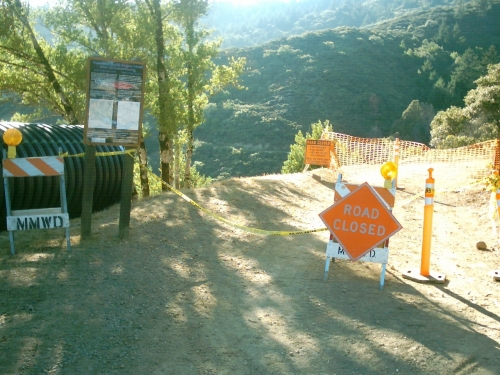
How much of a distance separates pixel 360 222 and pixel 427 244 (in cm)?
95

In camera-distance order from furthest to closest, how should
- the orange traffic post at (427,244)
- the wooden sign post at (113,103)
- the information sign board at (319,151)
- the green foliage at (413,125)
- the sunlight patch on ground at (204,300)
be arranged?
the green foliage at (413,125)
the information sign board at (319,151)
the wooden sign post at (113,103)
the orange traffic post at (427,244)
the sunlight patch on ground at (204,300)

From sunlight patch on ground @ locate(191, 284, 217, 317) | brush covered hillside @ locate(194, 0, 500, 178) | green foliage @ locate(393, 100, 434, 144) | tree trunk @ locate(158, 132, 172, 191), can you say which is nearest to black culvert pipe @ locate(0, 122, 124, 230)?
tree trunk @ locate(158, 132, 172, 191)

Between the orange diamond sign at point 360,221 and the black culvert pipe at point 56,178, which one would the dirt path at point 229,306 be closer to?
the orange diamond sign at point 360,221

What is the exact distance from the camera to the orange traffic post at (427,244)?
639 centimetres

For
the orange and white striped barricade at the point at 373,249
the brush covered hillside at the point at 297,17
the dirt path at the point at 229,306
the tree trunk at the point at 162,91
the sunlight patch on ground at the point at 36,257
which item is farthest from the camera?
the brush covered hillside at the point at 297,17

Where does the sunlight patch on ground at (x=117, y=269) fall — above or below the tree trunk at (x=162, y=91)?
below

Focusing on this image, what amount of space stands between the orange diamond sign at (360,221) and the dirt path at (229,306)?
0.47m

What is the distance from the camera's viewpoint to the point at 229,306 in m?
5.40

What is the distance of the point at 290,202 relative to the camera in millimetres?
11180

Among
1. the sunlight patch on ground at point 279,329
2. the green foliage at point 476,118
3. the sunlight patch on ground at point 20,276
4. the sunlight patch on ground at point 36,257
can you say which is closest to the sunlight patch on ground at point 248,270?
the sunlight patch on ground at point 279,329

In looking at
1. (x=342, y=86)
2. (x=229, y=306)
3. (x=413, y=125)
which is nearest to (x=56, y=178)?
(x=229, y=306)

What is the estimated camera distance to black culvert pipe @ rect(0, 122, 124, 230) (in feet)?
27.6

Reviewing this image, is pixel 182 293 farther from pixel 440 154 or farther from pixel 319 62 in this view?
pixel 319 62

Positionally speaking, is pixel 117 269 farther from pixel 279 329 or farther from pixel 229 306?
pixel 279 329
